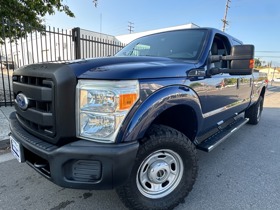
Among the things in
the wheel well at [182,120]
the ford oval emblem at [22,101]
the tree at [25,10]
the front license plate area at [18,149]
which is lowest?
the front license plate area at [18,149]

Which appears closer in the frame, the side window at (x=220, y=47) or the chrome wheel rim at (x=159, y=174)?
the chrome wheel rim at (x=159, y=174)

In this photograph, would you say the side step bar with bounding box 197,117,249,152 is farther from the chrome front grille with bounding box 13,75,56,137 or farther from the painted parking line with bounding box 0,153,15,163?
the painted parking line with bounding box 0,153,15,163

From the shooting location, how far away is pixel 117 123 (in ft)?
5.13

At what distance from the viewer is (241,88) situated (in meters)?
3.66

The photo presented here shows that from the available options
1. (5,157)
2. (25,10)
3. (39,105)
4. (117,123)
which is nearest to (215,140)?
(117,123)

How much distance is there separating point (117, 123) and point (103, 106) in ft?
0.53

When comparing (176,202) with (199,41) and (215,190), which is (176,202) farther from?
(199,41)

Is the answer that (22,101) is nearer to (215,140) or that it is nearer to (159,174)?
(159,174)

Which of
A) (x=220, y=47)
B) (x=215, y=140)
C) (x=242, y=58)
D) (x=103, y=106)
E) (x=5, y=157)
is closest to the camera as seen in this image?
(x=103, y=106)

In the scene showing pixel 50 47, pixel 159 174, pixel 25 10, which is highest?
pixel 25 10

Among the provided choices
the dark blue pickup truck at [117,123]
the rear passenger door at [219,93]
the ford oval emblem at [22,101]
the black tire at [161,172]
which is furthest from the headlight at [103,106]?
the rear passenger door at [219,93]

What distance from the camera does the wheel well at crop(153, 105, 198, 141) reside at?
2.25 metres

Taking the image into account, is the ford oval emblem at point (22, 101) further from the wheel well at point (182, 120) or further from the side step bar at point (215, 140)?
the side step bar at point (215, 140)

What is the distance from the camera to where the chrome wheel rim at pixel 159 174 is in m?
1.94
